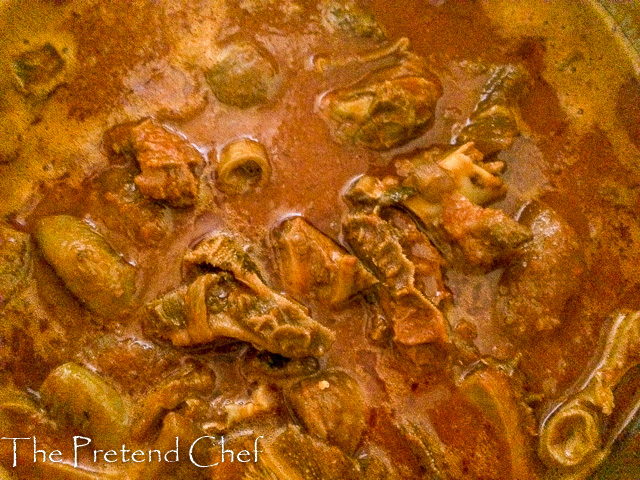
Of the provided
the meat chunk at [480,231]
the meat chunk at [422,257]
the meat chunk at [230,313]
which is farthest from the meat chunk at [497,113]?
the meat chunk at [230,313]

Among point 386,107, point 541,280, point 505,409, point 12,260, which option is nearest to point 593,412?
point 505,409

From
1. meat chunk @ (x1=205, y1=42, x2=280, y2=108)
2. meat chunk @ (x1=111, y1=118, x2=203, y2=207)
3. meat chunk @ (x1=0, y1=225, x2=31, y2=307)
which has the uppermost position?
meat chunk @ (x1=205, y1=42, x2=280, y2=108)

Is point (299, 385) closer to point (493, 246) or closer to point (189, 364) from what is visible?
point (189, 364)

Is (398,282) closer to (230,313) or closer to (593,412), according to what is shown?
(230,313)

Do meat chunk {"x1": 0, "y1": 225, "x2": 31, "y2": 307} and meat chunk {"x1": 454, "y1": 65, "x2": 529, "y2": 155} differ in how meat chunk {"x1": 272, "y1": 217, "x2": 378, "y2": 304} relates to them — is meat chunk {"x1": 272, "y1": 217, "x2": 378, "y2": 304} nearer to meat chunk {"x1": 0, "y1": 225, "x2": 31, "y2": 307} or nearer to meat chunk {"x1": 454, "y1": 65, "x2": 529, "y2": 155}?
meat chunk {"x1": 454, "y1": 65, "x2": 529, "y2": 155}

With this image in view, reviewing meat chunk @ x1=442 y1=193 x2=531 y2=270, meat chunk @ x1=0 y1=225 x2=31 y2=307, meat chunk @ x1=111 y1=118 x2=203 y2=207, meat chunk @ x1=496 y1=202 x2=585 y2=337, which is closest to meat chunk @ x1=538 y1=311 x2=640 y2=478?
meat chunk @ x1=496 y1=202 x2=585 y2=337

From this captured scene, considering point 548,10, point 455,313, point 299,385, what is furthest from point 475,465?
point 548,10
